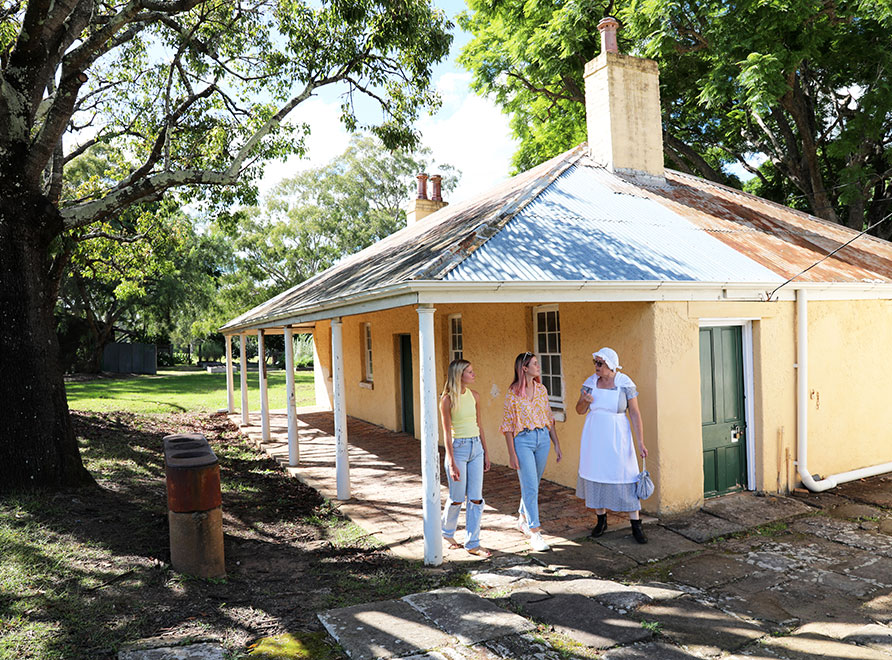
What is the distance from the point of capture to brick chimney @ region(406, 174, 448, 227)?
17734mm

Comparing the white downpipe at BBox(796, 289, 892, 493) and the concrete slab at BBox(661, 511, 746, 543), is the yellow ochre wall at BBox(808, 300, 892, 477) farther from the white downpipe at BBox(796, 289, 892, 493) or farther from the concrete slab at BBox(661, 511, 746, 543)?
the concrete slab at BBox(661, 511, 746, 543)

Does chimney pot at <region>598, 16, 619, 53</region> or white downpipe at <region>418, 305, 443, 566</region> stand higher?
chimney pot at <region>598, 16, 619, 53</region>

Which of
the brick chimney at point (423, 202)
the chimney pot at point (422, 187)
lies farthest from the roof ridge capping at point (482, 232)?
the chimney pot at point (422, 187)

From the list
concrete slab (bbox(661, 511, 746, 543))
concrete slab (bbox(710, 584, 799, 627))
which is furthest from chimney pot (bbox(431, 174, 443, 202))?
concrete slab (bbox(710, 584, 799, 627))

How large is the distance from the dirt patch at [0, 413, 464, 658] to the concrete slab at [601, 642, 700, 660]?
1566 millimetres

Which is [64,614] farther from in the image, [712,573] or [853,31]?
[853,31]

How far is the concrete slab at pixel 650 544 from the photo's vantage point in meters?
5.61

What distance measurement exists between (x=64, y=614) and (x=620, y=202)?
302 inches

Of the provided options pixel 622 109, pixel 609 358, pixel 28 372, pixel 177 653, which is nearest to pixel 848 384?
pixel 609 358

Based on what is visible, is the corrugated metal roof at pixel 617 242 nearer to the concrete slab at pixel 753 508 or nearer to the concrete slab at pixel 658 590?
the concrete slab at pixel 753 508

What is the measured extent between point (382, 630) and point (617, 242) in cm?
500

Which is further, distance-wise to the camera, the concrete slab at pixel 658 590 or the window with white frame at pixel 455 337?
the window with white frame at pixel 455 337

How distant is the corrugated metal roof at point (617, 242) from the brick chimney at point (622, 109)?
318 mm

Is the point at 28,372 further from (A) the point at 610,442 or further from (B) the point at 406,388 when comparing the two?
(B) the point at 406,388
